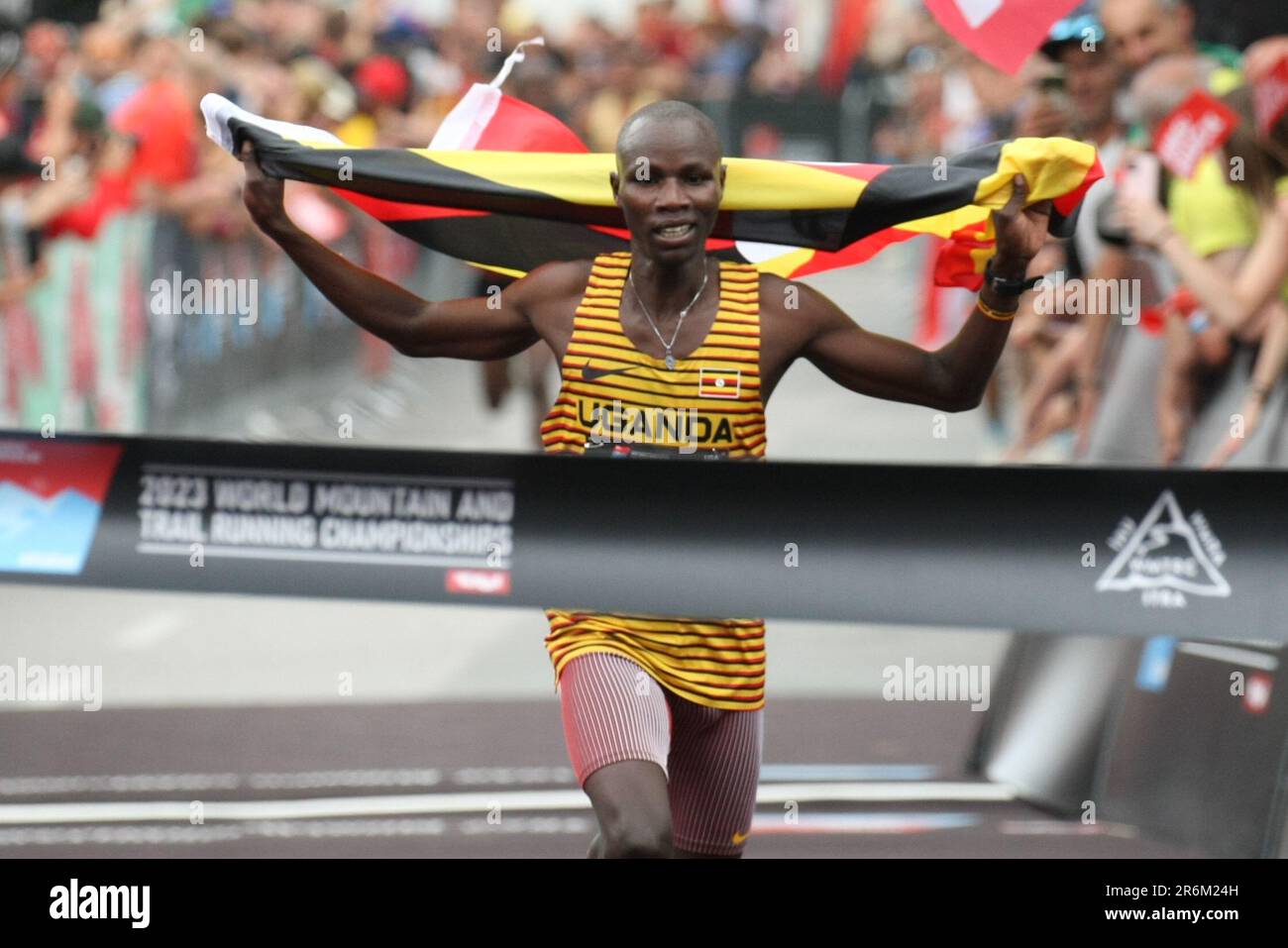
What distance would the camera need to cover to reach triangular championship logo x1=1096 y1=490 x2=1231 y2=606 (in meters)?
5.72

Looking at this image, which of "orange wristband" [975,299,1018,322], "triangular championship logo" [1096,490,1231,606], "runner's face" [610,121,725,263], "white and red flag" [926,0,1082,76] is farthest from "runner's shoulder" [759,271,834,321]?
"triangular championship logo" [1096,490,1231,606]

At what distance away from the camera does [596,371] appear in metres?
5.17

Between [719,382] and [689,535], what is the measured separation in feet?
2.88

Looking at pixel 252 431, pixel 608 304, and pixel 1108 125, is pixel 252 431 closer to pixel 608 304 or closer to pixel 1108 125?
pixel 1108 125

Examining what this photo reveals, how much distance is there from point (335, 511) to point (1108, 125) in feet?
15.2

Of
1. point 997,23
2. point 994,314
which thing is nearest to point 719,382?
point 994,314

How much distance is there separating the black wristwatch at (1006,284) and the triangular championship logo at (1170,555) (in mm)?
974

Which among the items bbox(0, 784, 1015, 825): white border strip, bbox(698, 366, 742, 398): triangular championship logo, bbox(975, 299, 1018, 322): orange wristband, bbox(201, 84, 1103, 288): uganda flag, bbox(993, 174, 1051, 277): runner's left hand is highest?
bbox(201, 84, 1103, 288): uganda flag

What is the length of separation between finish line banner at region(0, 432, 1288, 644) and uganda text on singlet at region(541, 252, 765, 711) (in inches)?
13.1

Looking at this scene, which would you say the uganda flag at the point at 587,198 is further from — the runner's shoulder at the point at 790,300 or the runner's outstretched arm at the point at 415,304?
the runner's shoulder at the point at 790,300

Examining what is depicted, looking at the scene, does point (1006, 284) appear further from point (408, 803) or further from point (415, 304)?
point (408, 803)

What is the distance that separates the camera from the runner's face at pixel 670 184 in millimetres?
4980

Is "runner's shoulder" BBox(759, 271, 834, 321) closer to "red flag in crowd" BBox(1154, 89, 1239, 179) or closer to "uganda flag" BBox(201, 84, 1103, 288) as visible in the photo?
"uganda flag" BBox(201, 84, 1103, 288)

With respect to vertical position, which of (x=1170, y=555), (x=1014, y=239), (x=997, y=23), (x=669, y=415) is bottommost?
(x=1170, y=555)
